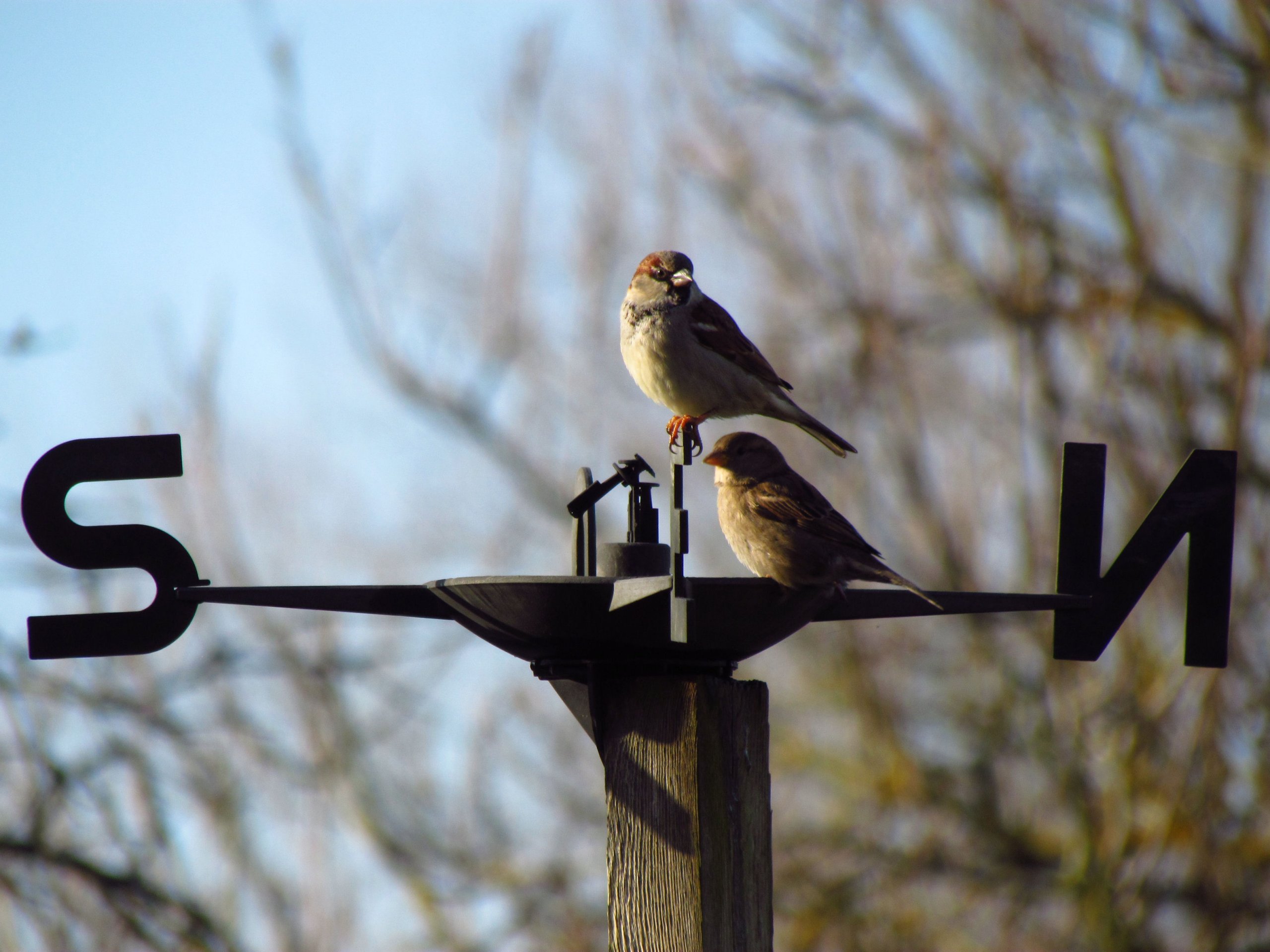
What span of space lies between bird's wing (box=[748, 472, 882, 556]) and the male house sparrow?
29.4 inches

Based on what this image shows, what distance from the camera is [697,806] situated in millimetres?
2092

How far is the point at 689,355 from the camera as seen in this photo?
3994 millimetres

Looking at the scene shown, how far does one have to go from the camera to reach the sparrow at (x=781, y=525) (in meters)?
2.75

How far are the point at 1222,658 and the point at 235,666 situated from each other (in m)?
3.07

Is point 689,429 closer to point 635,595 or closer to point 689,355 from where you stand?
point 689,355

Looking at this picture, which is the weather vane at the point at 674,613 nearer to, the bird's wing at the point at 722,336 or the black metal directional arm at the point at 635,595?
the black metal directional arm at the point at 635,595

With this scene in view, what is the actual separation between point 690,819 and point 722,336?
2250mm

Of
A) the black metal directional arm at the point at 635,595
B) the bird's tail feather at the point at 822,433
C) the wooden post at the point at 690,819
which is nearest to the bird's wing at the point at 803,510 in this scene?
the black metal directional arm at the point at 635,595

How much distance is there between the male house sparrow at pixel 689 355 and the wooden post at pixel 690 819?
178 centimetres

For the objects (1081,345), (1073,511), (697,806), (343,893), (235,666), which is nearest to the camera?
(697,806)

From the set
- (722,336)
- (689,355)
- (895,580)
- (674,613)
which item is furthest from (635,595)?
(722,336)

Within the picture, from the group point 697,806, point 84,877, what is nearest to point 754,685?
point 697,806

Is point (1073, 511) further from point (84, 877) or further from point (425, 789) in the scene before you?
point (425, 789)

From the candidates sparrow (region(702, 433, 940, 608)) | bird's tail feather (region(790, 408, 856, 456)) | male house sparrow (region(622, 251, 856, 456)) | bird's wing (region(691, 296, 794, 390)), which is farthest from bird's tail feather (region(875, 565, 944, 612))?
bird's wing (region(691, 296, 794, 390))
